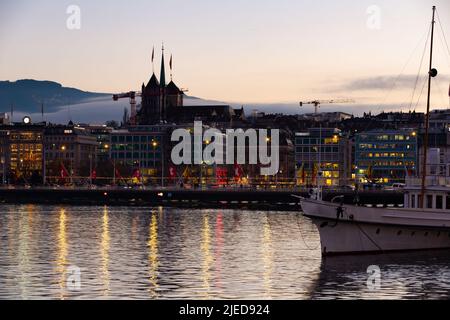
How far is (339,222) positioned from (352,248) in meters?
1.77

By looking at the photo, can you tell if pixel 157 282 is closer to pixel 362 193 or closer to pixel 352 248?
pixel 352 248

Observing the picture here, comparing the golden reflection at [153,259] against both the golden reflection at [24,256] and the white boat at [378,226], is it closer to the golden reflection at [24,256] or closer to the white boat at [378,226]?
the golden reflection at [24,256]

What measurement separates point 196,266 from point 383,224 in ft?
35.5

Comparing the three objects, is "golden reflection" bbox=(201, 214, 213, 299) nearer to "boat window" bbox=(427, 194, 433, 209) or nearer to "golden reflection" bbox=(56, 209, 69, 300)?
"golden reflection" bbox=(56, 209, 69, 300)

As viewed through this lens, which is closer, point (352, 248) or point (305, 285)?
point (305, 285)

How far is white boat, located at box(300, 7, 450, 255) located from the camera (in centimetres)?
6134

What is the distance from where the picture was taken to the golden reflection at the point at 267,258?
49.9 metres

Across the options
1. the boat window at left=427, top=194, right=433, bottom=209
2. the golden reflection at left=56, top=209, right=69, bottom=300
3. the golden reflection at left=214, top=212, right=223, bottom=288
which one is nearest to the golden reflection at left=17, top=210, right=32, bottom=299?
the golden reflection at left=56, top=209, right=69, bottom=300

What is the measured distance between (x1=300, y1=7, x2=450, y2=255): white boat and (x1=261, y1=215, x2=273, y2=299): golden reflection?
355 cm

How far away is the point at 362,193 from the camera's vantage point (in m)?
148

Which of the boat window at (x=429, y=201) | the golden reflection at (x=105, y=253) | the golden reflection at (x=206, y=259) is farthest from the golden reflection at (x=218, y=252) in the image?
the boat window at (x=429, y=201)
